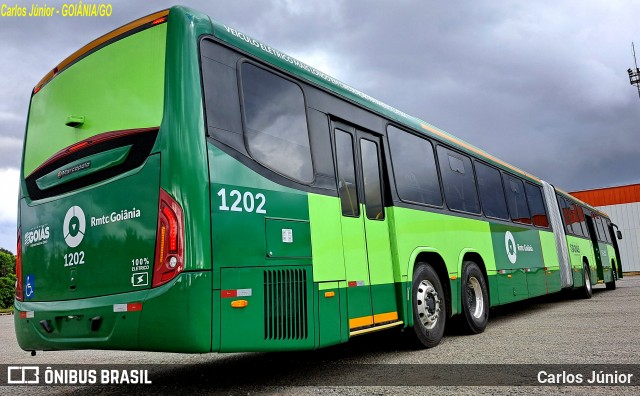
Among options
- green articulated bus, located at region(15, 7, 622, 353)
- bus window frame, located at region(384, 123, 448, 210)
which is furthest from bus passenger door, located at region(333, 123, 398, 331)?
bus window frame, located at region(384, 123, 448, 210)

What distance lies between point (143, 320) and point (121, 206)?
951mm

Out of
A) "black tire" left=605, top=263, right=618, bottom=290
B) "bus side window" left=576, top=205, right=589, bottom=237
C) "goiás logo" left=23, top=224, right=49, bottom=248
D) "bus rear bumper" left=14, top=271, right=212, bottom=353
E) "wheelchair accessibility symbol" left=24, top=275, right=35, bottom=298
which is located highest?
"bus side window" left=576, top=205, right=589, bottom=237

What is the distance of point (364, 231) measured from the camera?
575 cm

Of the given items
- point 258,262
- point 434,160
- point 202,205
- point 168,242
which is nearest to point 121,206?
point 168,242

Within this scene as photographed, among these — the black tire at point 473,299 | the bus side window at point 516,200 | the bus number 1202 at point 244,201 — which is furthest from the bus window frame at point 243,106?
the bus side window at point 516,200

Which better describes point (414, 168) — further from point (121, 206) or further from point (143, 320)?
point (143, 320)

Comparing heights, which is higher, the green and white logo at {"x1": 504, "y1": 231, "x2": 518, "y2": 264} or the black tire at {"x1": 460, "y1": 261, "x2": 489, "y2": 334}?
the green and white logo at {"x1": 504, "y1": 231, "x2": 518, "y2": 264}

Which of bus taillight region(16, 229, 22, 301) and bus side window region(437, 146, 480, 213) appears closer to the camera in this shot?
bus taillight region(16, 229, 22, 301)

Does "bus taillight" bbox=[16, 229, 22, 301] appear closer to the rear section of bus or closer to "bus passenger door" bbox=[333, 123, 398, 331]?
the rear section of bus

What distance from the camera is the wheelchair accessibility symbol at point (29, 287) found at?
4968mm

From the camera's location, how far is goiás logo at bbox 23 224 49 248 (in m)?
4.93

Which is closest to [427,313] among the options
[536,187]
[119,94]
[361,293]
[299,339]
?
[361,293]

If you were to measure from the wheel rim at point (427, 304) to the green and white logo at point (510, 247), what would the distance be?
11.1ft

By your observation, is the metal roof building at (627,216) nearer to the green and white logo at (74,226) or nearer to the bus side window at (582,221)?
the bus side window at (582,221)
